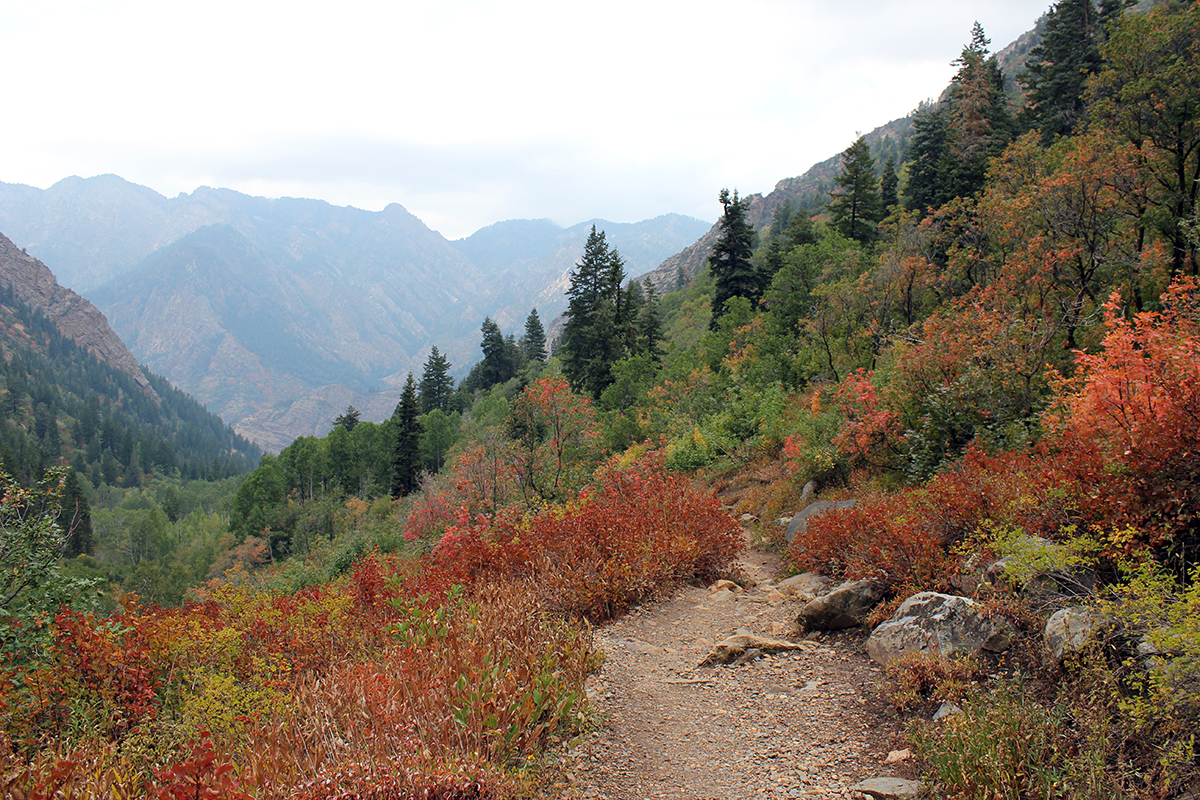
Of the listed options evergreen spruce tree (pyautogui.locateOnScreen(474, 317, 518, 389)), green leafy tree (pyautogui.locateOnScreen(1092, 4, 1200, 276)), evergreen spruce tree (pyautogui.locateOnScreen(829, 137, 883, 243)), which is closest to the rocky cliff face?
evergreen spruce tree (pyautogui.locateOnScreen(474, 317, 518, 389))

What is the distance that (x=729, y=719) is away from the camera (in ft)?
15.3

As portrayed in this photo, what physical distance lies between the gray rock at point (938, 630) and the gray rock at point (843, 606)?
675 millimetres

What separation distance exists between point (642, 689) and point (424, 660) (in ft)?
6.48

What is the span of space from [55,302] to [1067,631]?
263 meters

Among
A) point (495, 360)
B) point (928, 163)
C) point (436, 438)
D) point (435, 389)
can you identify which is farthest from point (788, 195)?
point (436, 438)

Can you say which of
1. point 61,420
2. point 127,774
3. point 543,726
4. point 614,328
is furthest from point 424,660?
point 61,420

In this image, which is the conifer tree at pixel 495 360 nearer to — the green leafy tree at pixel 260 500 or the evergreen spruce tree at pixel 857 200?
the green leafy tree at pixel 260 500

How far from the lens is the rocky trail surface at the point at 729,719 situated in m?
3.81

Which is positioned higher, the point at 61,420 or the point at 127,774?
the point at 61,420

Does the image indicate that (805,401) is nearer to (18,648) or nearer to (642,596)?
(642,596)

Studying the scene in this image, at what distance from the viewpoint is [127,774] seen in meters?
3.61

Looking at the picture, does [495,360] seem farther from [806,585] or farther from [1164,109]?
[806,585]

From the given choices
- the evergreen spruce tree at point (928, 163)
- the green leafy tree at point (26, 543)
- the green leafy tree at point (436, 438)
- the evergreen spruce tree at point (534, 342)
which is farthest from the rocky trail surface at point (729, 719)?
the evergreen spruce tree at point (534, 342)

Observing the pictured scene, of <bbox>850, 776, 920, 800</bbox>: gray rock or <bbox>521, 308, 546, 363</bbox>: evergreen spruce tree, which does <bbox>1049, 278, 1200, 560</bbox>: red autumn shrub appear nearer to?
<bbox>850, 776, 920, 800</bbox>: gray rock
